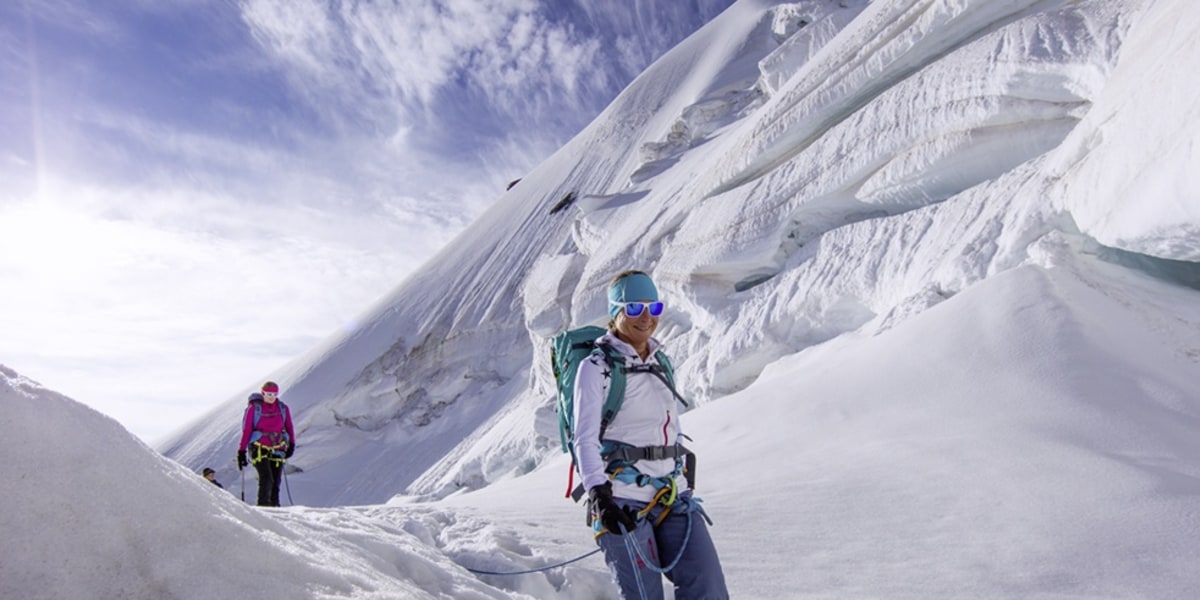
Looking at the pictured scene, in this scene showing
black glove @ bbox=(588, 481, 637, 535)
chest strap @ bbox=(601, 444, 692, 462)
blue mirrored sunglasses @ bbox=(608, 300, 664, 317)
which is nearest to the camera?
black glove @ bbox=(588, 481, 637, 535)

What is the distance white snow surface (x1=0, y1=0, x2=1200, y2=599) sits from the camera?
7.29ft

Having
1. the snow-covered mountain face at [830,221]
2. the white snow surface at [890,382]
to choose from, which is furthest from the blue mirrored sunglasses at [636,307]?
the snow-covered mountain face at [830,221]

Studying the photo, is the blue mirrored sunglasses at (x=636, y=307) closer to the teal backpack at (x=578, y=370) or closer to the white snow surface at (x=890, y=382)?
the teal backpack at (x=578, y=370)

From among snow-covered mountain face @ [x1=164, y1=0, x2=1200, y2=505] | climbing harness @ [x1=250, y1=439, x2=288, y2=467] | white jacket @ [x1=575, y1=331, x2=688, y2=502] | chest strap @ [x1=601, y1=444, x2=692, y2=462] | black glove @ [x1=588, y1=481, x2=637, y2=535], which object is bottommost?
black glove @ [x1=588, y1=481, x2=637, y2=535]

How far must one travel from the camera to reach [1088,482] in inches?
169

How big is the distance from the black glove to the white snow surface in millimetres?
777

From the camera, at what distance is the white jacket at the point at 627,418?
2795mm

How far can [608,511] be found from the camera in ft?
8.78

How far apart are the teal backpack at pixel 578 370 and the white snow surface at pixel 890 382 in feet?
3.07

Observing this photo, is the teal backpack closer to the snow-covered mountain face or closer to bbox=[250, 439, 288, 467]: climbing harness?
the snow-covered mountain face

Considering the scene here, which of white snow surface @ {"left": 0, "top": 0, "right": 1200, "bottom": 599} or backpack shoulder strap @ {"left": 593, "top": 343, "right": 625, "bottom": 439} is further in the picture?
backpack shoulder strap @ {"left": 593, "top": 343, "right": 625, "bottom": 439}

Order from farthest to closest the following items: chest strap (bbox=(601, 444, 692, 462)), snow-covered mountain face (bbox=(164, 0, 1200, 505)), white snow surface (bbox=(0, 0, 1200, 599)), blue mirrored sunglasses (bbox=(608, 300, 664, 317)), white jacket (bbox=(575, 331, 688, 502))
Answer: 1. snow-covered mountain face (bbox=(164, 0, 1200, 505))
2. blue mirrored sunglasses (bbox=(608, 300, 664, 317))
3. chest strap (bbox=(601, 444, 692, 462))
4. white jacket (bbox=(575, 331, 688, 502))
5. white snow surface (bbox=(0, 0, 1200, 599))

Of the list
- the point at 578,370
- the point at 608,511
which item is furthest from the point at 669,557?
the point at 578,370

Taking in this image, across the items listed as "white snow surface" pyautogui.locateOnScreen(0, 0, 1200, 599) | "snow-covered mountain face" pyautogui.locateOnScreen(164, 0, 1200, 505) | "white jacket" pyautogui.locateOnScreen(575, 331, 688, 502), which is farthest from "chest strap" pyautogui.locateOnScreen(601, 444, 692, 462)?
"snow-covered mountain face" pyautogui.locateOnScreen(164, 0, 1200, 505)
